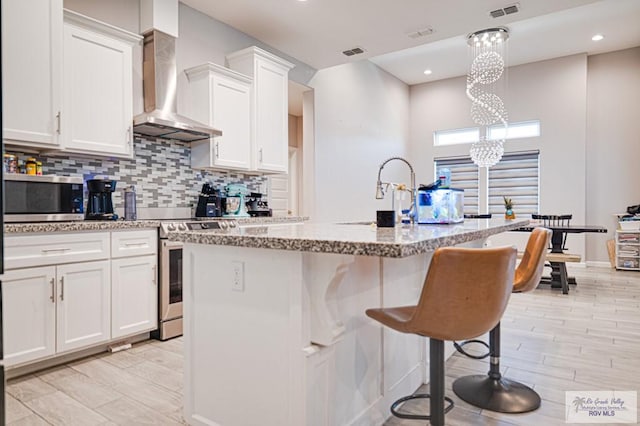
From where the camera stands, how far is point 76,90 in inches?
115

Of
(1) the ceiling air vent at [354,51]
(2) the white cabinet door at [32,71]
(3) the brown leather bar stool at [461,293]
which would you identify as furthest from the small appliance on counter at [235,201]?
(3) the brown leather bar stool at [461,293]

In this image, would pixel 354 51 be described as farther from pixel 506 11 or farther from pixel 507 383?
pixel 507 383

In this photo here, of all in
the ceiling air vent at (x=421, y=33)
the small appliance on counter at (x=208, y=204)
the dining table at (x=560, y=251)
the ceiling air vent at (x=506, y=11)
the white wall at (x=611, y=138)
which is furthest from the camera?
the white wall at (x=611, y=138)

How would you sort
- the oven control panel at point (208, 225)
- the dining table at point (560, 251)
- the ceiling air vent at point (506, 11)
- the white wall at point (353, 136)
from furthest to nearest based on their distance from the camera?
the white wall at point (353, 136) < the dining table at point (560, 251) < the ceiling air vent at point (506, 11) < the oven control panel at point (208, 225)

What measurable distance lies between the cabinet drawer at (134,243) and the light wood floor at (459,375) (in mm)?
720

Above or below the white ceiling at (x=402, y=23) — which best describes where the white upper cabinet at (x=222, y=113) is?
below

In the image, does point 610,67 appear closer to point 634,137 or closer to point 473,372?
point 634,137

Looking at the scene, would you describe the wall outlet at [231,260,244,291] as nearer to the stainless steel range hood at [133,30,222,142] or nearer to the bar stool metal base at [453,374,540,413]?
the bar stool metal base at [453,374,540,413]

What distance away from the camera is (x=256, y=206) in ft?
15.1

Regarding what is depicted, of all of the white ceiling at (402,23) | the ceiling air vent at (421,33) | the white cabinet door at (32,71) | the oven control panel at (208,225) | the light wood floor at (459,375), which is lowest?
the light wood floor at (459,375)

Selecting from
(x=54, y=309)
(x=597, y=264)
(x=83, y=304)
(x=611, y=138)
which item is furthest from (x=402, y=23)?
(x=597, y=264)

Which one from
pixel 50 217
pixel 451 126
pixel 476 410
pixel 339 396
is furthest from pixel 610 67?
pixel 50 217

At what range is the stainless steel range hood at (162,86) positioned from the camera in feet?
11.5

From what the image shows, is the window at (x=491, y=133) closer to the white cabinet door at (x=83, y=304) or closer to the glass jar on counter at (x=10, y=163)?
the white cabinet door at (x=83, y=304)
